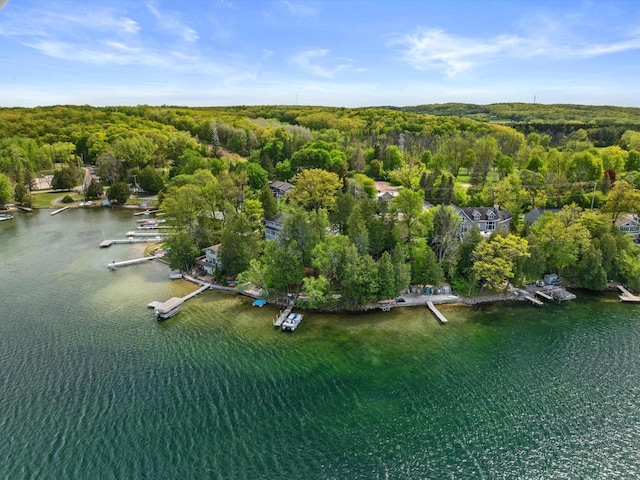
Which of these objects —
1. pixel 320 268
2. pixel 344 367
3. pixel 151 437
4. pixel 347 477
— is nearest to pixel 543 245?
pixel 320 268

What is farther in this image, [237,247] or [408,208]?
[408,208]

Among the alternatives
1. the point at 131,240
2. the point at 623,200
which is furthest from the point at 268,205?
the point at 623,200

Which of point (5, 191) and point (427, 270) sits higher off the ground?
point (5, 191)

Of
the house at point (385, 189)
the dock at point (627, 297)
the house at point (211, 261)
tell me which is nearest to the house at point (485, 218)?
the dock at point (627, 297)

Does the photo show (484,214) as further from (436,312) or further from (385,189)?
(385,189)

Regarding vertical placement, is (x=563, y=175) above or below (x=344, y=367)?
above

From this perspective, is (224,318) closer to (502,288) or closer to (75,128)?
(502,288)
